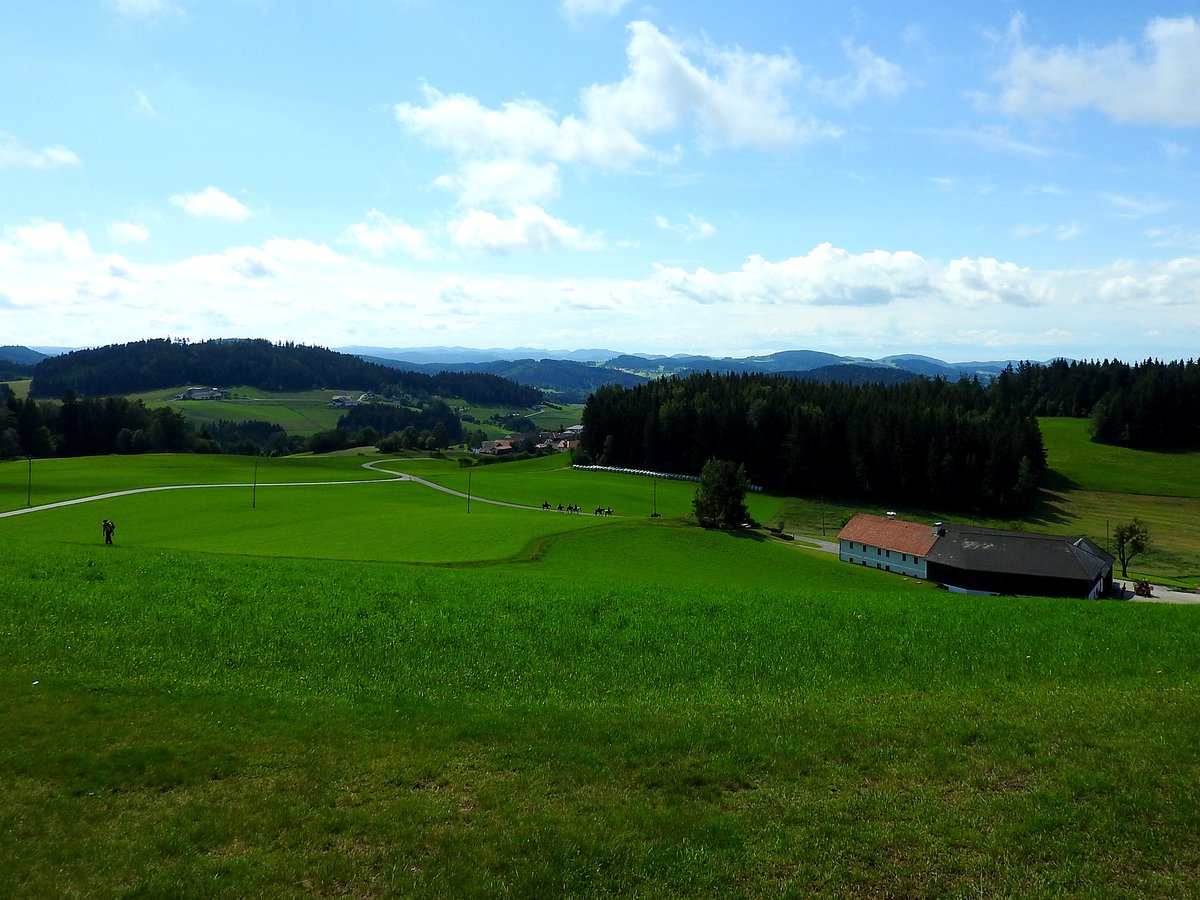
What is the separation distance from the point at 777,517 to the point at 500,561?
58557 mm

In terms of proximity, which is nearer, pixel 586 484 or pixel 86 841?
pixel 86 841

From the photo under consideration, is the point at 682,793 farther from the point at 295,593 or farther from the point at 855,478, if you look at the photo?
the point at 855,478

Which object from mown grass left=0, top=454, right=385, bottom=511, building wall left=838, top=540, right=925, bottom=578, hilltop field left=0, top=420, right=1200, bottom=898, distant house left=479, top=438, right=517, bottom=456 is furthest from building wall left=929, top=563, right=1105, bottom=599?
distant house left=479, top=438, right=517, bottom=456

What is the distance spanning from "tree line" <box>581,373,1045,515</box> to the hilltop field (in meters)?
88.3

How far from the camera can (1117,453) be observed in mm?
126938

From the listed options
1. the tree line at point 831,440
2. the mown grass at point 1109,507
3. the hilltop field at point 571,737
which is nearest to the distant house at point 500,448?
A: the tree line at point 831,440

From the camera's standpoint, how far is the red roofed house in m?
60.0

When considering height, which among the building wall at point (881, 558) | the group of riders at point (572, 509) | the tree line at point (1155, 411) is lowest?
the building wall at point (881, 558)

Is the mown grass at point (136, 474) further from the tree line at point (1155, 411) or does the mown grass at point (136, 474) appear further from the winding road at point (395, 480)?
the tree line at point (1155, 411)

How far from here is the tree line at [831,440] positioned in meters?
104

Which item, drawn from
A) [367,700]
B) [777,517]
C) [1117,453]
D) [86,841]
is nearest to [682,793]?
[367,700]

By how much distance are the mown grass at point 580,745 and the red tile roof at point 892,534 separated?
40825 millimetres

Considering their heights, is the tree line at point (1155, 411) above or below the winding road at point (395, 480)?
above

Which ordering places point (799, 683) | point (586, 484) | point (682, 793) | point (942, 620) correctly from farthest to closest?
point (586, 484) < point (942, 620) < point (799, 683) < point (682, 793)
